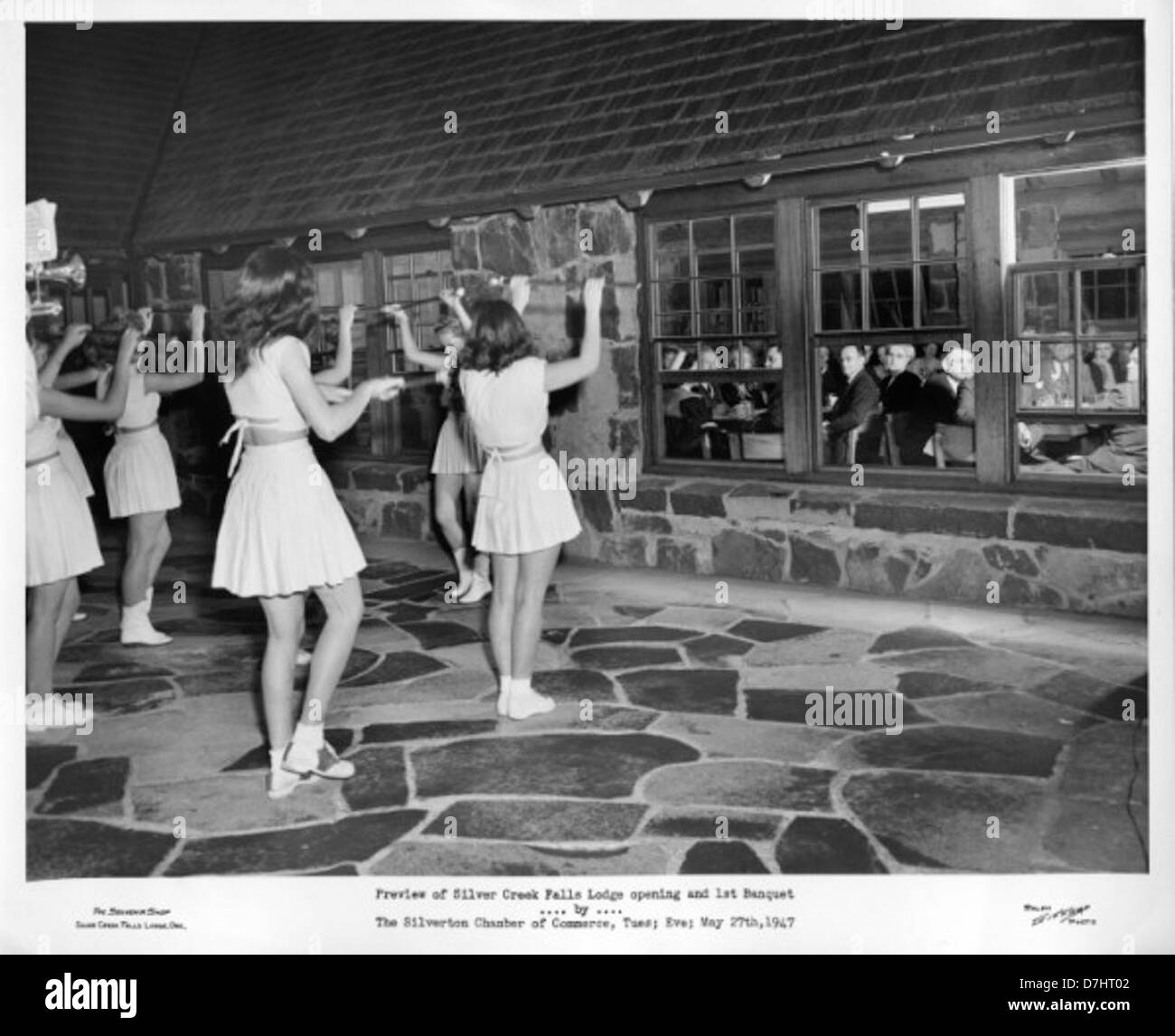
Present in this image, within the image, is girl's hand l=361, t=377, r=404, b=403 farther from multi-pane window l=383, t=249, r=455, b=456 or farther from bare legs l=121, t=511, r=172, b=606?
multi-pane window l=383, t=249, r=455, b=456

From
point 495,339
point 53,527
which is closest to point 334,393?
point 495,339

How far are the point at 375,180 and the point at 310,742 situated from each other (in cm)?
577

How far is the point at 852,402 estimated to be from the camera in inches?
300

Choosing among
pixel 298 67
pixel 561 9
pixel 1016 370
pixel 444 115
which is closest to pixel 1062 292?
pixel 1016 370

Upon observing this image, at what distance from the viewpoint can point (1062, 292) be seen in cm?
1117

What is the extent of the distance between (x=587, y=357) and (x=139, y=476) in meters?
2.81

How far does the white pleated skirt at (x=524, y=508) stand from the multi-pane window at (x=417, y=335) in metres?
4.36

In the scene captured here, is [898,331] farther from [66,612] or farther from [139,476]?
[66,612]

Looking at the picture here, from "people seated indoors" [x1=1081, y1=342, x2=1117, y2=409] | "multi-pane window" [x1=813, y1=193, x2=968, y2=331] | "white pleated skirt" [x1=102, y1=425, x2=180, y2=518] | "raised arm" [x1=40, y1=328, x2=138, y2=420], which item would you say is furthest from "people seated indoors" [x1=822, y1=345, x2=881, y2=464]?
"raised arm" [x1=40, y1=328, x2=138, y2=420]

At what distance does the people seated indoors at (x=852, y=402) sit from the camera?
759 cm

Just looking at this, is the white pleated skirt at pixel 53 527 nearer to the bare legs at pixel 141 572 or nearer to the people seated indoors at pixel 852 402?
the bare legs at pixel 141 572

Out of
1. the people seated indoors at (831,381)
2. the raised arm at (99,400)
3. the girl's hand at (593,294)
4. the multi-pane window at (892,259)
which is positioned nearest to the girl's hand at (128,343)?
the raised arm at (99,400)

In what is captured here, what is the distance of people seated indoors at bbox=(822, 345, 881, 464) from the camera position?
24.9ft

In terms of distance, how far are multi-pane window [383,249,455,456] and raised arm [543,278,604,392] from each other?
4.48m
